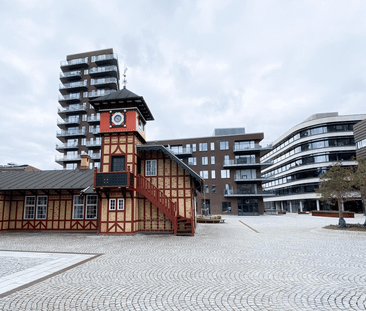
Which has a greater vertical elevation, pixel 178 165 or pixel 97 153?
pixel 97 153

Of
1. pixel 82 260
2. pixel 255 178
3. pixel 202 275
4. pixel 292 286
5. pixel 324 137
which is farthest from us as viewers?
pixel 324 137

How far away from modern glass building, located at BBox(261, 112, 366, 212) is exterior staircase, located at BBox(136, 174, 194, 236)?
36.1 meters

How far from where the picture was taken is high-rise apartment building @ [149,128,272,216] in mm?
47281

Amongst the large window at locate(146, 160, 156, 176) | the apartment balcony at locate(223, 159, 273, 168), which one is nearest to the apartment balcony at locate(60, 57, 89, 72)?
the apartment balcony at locate(223, 159, 273, 168)

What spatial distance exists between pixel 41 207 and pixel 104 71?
141 feet

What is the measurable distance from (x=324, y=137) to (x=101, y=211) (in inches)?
2015

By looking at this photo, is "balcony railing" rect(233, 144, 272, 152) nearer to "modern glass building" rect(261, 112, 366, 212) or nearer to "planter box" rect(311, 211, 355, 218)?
"modern glass building" rect(261, 112, 366, 212)

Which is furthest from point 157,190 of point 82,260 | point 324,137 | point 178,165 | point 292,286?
point 324,137

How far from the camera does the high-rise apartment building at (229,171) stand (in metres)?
47.3

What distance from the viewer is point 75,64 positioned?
5856cm

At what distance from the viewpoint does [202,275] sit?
7.54 meters

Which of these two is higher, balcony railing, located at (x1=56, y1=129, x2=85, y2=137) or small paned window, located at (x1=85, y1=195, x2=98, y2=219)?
balcony railing, located at (x1=56, y1=129, x2=85, y2=137)

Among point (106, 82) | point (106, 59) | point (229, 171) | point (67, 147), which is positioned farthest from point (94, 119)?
point (229, 171)

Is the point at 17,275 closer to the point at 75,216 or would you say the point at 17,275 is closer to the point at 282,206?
the point at 75,216
